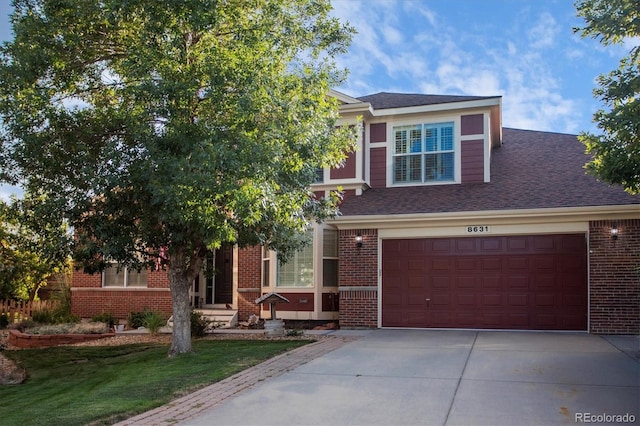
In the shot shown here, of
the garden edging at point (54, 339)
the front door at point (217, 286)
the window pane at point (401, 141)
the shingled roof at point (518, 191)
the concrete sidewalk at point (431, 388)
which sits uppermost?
the window pane at point (401, 141)

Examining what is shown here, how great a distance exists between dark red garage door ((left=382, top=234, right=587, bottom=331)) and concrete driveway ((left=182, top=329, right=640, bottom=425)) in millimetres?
2289

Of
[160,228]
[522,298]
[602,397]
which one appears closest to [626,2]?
[602,397]

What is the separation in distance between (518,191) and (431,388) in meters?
8.29

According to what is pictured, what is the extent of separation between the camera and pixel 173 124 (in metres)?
10.0

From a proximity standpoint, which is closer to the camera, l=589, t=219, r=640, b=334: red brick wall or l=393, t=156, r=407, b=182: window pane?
l=589, t=219, r=640, b=334: red brick wall

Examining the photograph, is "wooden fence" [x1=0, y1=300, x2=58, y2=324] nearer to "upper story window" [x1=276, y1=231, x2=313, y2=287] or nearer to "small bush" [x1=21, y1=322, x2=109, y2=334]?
"small bush" [x1=21, y1=322, x2=109, y2=334]

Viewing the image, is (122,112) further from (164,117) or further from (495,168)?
(495,168)

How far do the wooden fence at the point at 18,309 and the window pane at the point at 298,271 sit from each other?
8949 millimetres

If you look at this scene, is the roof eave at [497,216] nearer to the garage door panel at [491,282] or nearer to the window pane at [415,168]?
the garage door panel at [491,282]

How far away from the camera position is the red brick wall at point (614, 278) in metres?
13.0

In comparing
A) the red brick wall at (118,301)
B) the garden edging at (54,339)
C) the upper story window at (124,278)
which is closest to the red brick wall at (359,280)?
the red brick wall at (118,301)

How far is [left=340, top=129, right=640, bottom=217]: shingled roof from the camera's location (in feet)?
45.3

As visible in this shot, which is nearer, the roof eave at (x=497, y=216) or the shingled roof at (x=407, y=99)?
the roof eave at (x=497, y=216)

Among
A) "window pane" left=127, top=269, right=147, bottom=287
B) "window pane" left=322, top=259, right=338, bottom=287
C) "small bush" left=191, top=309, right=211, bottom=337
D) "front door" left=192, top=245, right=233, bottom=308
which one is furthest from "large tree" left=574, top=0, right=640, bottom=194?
"window pane" left=127, top=269, right=147, bottom=287
